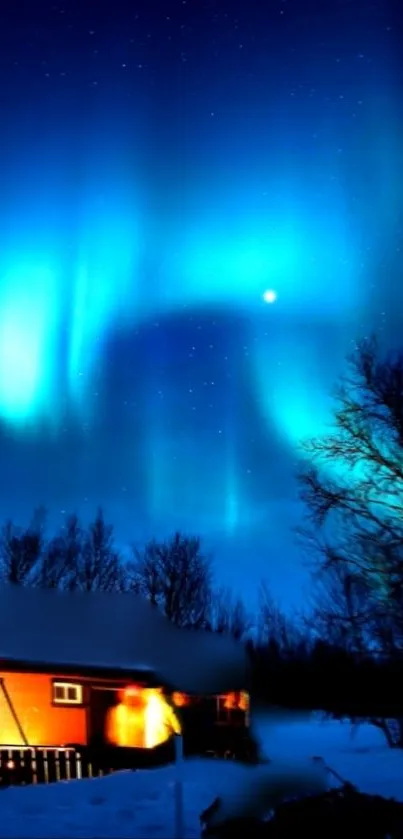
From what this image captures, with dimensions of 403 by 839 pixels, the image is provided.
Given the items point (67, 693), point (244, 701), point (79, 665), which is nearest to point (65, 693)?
point (67, 693)

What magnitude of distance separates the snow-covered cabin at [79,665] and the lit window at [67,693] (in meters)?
0.03

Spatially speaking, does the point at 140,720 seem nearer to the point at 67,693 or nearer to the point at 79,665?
the point at 67,693

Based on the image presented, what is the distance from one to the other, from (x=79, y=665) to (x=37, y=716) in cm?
181

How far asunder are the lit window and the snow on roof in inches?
30.4

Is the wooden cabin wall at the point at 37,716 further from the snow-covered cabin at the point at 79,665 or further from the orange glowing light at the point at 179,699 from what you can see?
the orange glowing light at the point at 179,699

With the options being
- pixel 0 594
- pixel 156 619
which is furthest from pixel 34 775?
pixel 156 619

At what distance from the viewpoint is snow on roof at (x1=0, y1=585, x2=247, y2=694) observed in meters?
29.8

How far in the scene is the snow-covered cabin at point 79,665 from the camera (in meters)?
28.0

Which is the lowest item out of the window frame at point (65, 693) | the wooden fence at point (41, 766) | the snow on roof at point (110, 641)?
the wooden fence at point (41, 766)

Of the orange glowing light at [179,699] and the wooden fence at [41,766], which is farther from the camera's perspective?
the orange glowing light at [179,699]

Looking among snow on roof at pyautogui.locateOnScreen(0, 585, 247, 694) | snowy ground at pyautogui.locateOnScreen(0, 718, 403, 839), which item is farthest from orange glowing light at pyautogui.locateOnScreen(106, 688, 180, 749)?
snowy ground at pyautogui.locateOnScreen(0, 718, 403, 839)

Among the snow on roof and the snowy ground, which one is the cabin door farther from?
the snowy ground

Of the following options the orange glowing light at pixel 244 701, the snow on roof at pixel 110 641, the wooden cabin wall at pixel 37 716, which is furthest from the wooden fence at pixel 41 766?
the orange glowing light at pixel 244 701

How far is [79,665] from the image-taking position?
29.0 meters
